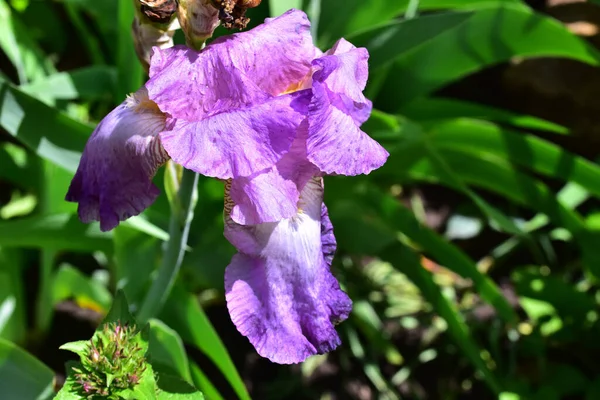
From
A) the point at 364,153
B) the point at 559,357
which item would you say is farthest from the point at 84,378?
the point at 559,357

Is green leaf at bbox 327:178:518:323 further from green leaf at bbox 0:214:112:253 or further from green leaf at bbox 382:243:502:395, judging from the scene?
green leaf at bbox 0:214:112:253

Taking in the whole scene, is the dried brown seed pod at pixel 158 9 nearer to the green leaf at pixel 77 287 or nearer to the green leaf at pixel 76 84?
the green leaf at pixel 76 84

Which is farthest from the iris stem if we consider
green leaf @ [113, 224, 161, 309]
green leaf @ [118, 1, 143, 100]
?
green leaf @ [118, 1, 143, 100]

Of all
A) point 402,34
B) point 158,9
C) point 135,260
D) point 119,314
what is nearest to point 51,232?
point 135,260

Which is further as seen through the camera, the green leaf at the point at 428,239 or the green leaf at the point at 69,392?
the green leaf at the point at 428,239

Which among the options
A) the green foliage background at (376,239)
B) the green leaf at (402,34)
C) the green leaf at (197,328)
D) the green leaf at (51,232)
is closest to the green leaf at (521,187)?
the green foliage background at (376,239)

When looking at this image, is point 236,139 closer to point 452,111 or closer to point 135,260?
point 135,260
